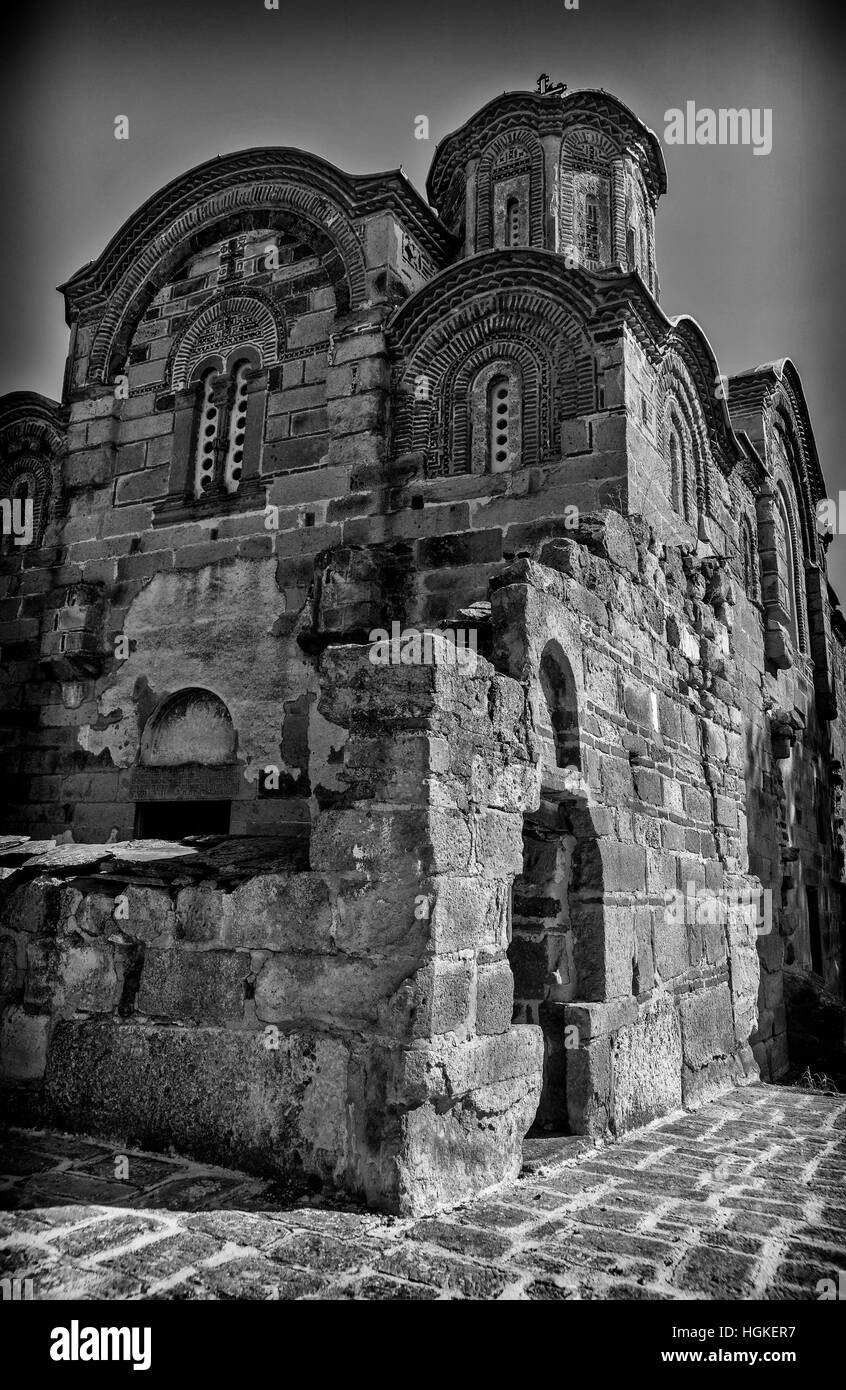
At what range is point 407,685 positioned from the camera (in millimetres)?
3461

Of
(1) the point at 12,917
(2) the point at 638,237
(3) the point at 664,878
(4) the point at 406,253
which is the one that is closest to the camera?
(1) the point at 12,917

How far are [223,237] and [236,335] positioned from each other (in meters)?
1.22

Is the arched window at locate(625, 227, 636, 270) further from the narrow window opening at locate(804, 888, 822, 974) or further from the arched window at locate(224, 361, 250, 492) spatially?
the narrow window opening at locate(804, 888, 822, 974)

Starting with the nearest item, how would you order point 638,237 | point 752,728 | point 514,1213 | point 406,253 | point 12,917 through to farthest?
point 514,1213 → point 12,917 → point 406,253 → point 752,728 → point 638,237

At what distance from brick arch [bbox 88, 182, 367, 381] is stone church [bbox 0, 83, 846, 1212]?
4 centimetres

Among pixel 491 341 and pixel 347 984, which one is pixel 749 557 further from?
pixel 347 984

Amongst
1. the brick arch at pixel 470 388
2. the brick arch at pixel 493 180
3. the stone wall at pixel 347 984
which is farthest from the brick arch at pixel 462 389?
the stone wall at pixel 347 984

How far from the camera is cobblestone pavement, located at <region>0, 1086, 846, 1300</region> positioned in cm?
260

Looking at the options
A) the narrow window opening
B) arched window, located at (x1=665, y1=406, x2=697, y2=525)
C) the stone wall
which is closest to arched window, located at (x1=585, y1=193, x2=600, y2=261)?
arched window, located at (x1=665, y1=406, x2=697, y2=525)

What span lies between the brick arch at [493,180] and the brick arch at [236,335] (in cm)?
242
